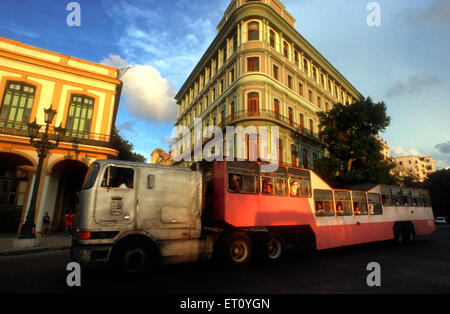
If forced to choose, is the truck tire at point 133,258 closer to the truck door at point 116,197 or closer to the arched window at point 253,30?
the truck door at point 116,197

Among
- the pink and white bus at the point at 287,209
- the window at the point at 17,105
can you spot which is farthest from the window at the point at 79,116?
the pink and white bus at the point at 287,209

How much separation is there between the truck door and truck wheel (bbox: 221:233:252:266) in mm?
2809

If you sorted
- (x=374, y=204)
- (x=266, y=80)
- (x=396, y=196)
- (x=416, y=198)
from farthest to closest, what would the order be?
1. (x=266, y=80)
2. (x=416, y=198)
3. (x=396, y=196)
4. (x=374, y=204)

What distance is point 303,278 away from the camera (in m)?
5.96

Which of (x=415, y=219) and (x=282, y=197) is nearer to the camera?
(x=282, y=197)

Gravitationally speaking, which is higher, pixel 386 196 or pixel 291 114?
pixel 291 114

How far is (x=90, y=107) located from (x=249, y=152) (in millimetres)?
14061

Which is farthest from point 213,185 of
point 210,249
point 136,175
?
point 136,175

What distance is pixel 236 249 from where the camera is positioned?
7402mm

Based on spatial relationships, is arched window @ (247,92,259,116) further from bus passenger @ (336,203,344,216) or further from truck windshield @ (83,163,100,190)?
truck windshield @ (83,163,100,190)

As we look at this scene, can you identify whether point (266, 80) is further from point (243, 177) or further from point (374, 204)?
point (243, 177)

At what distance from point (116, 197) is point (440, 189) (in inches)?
2490

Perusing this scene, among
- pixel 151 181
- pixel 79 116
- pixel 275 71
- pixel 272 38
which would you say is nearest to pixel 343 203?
pixel 151 181
